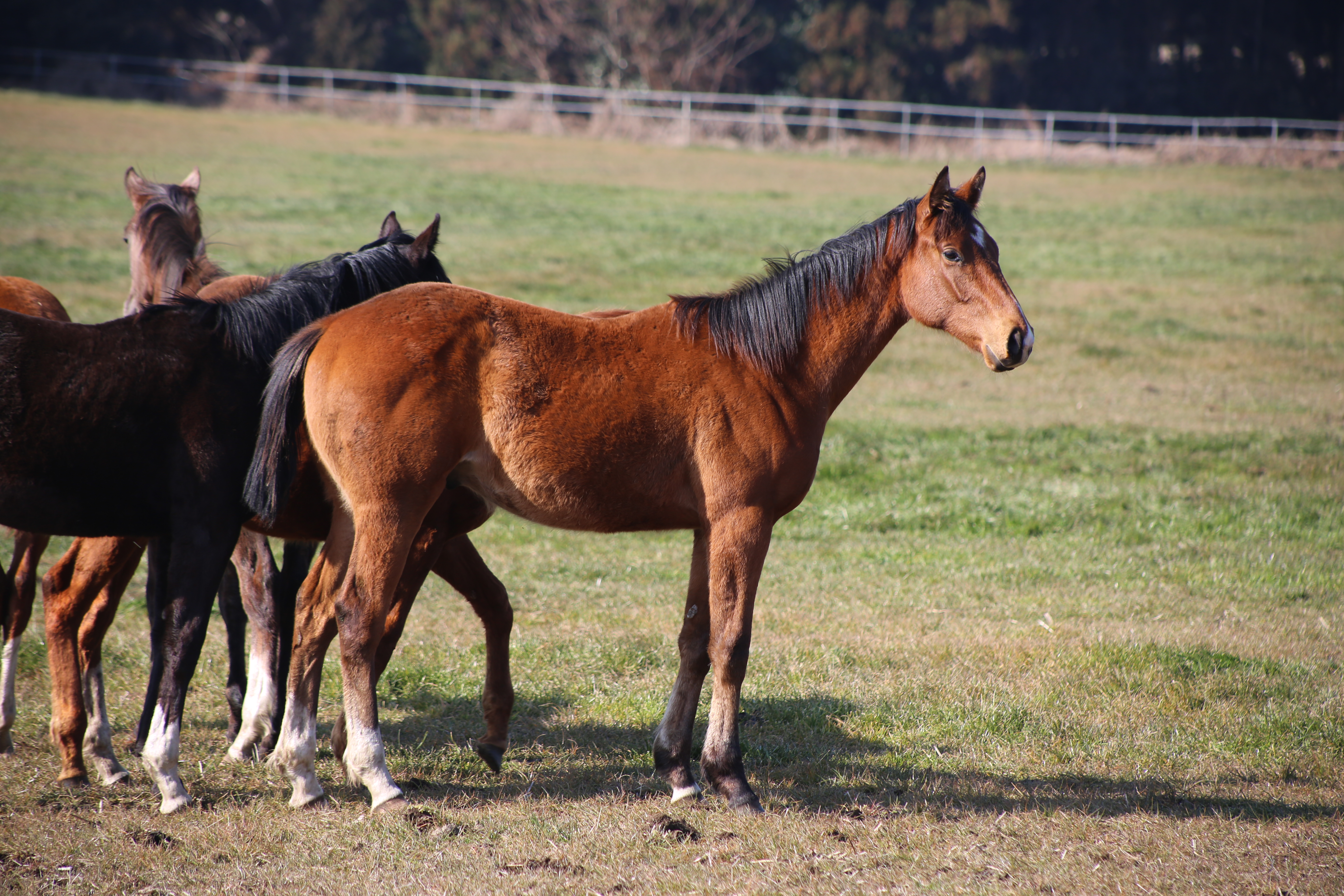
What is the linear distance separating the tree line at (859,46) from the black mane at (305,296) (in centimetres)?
3900

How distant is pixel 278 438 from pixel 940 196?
2549 mm

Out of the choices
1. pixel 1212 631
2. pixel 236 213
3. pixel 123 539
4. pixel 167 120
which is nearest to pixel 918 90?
pixel 167 120

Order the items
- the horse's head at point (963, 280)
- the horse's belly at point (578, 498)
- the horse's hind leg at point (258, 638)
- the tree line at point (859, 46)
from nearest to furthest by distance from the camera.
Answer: the horse's belly at point (578, 498)
the horse's head at point (963, 280)
the horse's hind leg at point (258, 638)
the tree line at point (859, 46)

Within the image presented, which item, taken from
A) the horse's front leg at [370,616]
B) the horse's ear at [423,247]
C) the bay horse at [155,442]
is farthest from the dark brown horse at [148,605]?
the horse's front leg at [370,616]

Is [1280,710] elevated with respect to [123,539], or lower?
lower

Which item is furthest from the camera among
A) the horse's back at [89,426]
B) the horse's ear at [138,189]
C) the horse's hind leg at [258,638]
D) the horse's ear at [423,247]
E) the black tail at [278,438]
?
the horse's ear at [138,189]

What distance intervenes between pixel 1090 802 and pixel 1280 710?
4.84ft

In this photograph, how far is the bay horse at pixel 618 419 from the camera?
391cm

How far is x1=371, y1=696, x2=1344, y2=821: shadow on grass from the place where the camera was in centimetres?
429

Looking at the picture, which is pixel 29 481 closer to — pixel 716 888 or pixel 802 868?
pixel 716 888

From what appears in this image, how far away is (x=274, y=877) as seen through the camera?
3.58m

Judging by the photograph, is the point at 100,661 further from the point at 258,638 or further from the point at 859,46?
the point at 859,46

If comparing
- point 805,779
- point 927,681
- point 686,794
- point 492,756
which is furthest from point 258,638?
point 927,681

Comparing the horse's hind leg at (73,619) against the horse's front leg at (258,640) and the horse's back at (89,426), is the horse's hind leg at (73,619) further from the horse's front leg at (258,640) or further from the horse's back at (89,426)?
the horse's back at (89,426)
